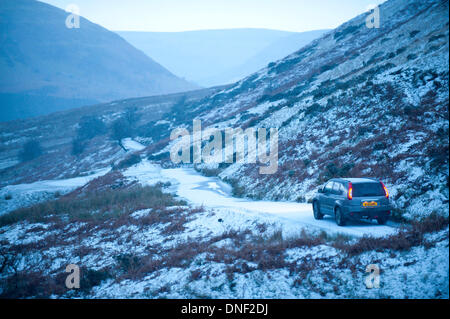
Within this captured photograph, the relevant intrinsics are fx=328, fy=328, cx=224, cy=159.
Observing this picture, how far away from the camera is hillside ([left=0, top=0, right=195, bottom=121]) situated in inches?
5782

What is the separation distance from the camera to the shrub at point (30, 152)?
238 feet

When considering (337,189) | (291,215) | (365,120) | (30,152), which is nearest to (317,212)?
(291,215)

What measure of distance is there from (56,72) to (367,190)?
188781 millimetres

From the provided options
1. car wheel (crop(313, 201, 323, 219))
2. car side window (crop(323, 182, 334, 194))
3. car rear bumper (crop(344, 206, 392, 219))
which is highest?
car side window (crop(323, 182, 334, 194))

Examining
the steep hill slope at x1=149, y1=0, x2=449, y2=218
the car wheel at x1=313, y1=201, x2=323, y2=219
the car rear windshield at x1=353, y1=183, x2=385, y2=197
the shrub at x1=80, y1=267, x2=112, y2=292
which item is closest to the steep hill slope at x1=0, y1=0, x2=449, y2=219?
the steep hill slope at x1=149, y1=0, x2=449, y2=218

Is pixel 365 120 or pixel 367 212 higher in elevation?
pixel 365 120

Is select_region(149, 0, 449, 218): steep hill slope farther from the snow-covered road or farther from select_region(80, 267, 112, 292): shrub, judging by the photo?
select_region(80, 267, 112, 292): shrub

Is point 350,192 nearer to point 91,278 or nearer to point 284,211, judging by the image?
point 284,211

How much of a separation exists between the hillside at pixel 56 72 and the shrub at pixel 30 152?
77887mm

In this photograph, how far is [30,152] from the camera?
72750mm

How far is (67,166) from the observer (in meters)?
63.3

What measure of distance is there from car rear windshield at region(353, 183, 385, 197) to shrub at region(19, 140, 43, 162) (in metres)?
76.9
